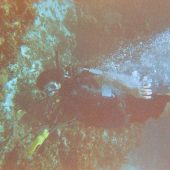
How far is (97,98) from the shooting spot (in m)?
2.01

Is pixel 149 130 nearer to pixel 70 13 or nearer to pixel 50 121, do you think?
pixel 50 121

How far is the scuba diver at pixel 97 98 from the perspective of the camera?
78.0 inches

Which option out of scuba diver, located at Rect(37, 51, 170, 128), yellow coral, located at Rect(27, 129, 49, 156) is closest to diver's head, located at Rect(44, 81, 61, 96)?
scuba diver, located at Rect(37, 51, 170, 128)

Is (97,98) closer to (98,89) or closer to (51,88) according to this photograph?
(98,89)

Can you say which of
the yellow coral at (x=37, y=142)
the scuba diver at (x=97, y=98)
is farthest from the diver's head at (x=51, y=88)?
the yellow coral at (x=37, y=142)

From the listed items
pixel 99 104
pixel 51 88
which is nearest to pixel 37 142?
pixel 51 88

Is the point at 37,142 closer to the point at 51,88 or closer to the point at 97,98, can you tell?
the point at 51,88

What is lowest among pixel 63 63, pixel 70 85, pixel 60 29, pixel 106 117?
pixel 106 117

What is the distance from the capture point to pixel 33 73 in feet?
6.40

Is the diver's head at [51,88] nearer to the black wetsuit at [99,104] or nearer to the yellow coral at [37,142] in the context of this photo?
the black wetsuit at [99,104]

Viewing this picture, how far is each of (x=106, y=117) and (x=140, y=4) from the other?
774mm

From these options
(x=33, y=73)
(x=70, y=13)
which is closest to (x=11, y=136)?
(x=33, y=73)

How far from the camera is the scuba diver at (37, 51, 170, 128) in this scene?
1.98 m

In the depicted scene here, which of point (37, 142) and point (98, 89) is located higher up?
point (98, 89)
